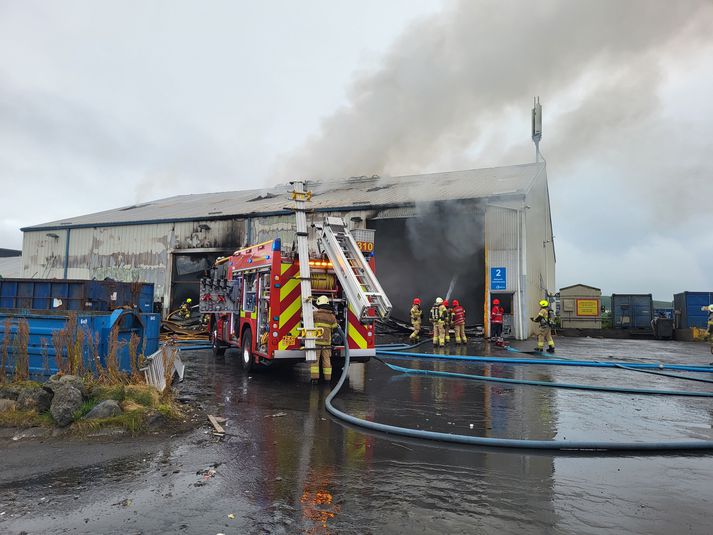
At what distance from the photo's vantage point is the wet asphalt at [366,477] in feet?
10.5

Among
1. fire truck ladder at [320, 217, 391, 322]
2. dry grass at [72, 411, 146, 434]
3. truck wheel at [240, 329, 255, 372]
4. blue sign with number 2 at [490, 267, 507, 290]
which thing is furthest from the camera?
blue sign with number 2 at [490, 267, 507, 290]

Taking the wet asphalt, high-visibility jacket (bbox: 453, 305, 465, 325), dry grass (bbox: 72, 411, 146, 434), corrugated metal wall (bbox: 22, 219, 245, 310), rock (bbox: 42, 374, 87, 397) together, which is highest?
corrugated metal wall (bbox: 22, 219, 245, 310)

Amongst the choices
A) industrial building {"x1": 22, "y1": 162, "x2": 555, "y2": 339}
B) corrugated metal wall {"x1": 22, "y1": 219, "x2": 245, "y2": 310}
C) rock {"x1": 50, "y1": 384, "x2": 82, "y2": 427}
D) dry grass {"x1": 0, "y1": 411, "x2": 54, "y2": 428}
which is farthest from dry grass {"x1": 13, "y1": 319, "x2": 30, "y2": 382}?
corrugated metal wall {"x1": 22, "y1": 219, "x2": 245, "y2": 310}

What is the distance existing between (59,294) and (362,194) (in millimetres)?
13309

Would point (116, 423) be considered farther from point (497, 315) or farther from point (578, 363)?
point (497, 315)

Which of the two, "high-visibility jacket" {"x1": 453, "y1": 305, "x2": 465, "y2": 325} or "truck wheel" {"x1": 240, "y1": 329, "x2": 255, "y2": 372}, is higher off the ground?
"high-visibility jacket" {"x1": 453, "y1": 305, "x2": 465, "y2": 325}

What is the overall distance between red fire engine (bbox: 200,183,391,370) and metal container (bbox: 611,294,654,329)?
865 inches

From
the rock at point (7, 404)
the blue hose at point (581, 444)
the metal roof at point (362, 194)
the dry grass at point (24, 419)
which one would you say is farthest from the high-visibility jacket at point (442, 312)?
the rock at point (7, 404)

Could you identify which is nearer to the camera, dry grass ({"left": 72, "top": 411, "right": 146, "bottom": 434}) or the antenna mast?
dry grass ({"left": 72, "top": 411, "right": 146, "bottom": 434})

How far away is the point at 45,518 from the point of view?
3.21 meters

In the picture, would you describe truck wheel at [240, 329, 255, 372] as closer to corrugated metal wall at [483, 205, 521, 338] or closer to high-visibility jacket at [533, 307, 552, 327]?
high-visibility jacket at [533, 307, 552, 327]

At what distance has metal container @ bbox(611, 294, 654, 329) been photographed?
84.7 ft

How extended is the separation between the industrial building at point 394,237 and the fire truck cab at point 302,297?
6.97 m

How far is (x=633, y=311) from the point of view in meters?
26.1
